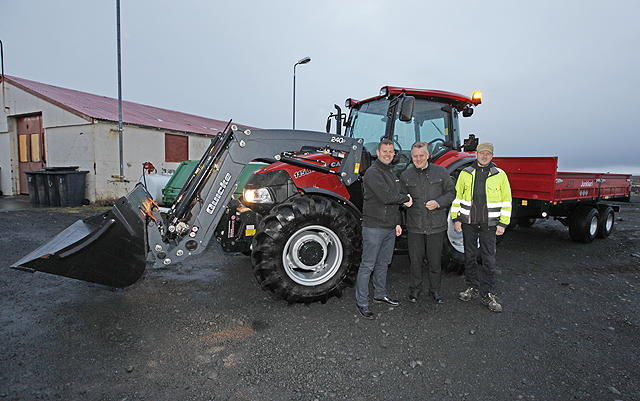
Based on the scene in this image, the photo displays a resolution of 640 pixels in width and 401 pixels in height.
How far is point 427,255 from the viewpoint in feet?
→ 13.4

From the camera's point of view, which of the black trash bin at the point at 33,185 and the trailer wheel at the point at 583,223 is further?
the black trash bin at the point at 33,185

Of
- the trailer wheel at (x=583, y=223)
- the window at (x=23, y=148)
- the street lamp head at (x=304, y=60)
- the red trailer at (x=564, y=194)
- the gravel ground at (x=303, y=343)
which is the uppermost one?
the street lamp head at (x=304, y=60)

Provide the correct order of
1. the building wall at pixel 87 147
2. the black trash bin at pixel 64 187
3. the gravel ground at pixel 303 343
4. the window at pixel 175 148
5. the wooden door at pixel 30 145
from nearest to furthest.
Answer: the gravel ground at pixel 303 343 → the black trash bin at pixel 64 187 → the building wall at pixel 87 147 → the wooden door at pixel 30 145 → the window at pixel 175 148

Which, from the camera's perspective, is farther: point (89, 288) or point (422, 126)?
point (422, 126)

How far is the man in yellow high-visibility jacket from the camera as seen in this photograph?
386 cm

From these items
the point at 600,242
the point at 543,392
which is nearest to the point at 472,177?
the point at 543,392

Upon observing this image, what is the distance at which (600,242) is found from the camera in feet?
24.5

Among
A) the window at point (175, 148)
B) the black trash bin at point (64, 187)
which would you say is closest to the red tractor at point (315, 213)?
the black trash bin at point (64, 187)

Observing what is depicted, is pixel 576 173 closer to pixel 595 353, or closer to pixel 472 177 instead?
pixel 472 177

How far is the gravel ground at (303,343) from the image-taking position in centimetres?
249

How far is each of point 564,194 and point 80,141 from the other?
49.1 feet

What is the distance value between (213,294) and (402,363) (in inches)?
94.6

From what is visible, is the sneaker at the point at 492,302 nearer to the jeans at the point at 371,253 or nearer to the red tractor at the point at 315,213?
the red tractor at the point at 315,213

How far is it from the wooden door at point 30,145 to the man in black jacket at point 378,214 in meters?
16.0
